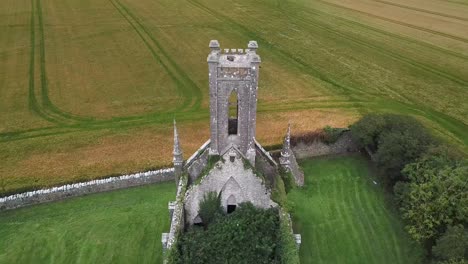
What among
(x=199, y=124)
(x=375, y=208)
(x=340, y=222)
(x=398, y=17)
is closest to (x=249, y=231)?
(x=340, y=222)

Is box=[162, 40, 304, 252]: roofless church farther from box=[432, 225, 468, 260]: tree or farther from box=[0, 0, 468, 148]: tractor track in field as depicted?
box=[0, 0, 468, 148]: tractor track in field

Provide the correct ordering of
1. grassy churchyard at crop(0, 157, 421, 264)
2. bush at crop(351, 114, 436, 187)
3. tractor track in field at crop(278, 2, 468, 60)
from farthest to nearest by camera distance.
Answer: tractor track in field at crop(278, 2, 468, 60)
bush at crop(351, 114, 436, 187)
grassy churchyard at crop(0, 157, 421, 264)

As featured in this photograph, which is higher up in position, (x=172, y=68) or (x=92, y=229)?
(x=172, y=68)

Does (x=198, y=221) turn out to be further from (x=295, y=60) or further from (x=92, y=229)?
(x=295, y=60)

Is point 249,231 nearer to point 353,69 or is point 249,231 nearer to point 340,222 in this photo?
point 340,222

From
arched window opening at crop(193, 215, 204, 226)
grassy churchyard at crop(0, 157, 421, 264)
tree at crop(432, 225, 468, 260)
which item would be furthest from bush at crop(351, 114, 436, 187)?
arched window opening at crop(193, 215, 204, 226)

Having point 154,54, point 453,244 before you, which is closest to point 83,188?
point 453,244

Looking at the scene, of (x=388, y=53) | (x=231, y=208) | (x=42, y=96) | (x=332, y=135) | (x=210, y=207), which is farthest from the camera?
(x=388, y=53)

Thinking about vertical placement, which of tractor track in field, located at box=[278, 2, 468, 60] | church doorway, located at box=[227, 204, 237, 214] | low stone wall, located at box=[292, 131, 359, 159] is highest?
tractor track in field, located at box=[278, 2, 468, 60]
